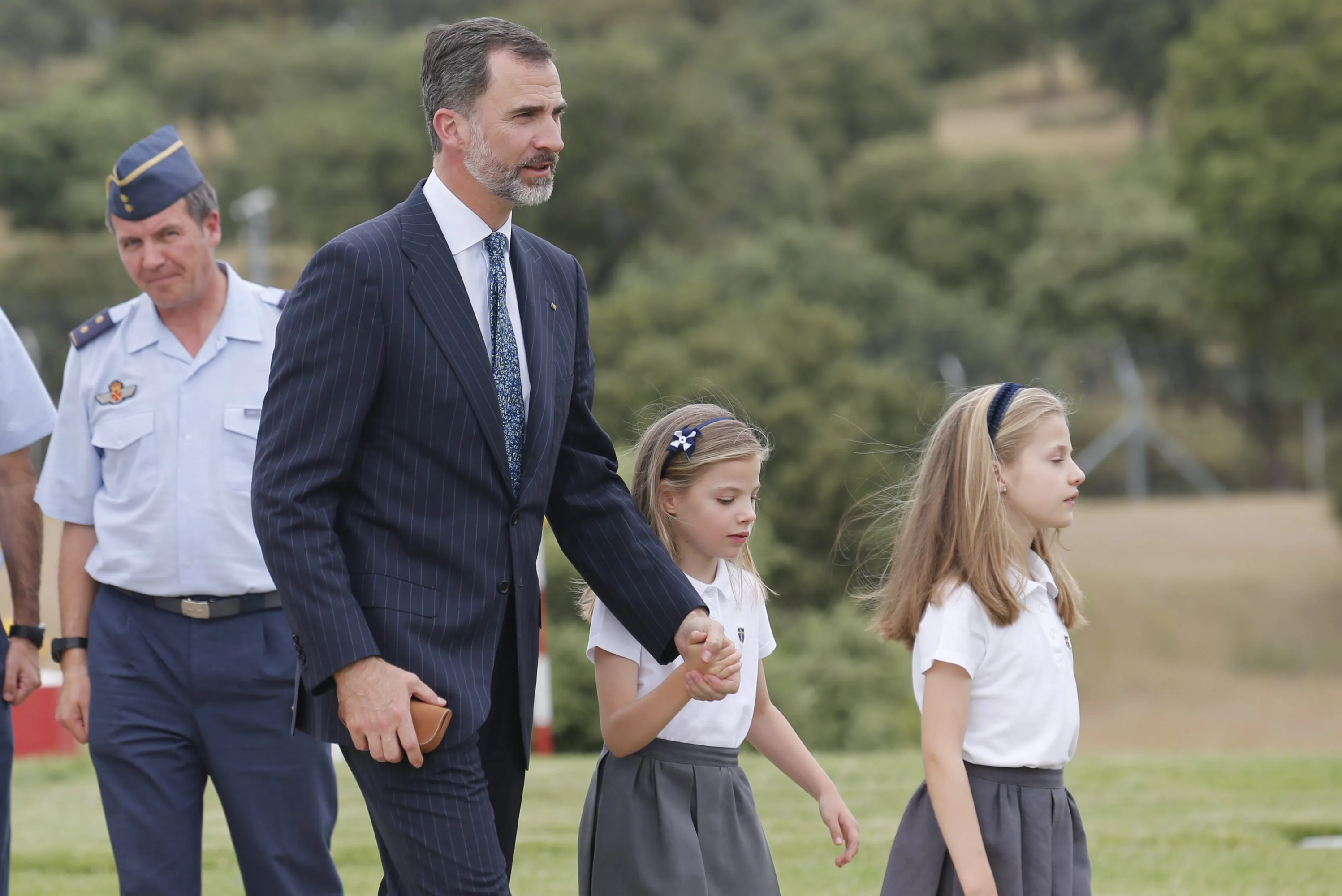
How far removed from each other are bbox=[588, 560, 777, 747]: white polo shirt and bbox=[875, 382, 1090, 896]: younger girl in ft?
0.95

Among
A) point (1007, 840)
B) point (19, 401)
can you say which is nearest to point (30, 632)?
point (19, 401)

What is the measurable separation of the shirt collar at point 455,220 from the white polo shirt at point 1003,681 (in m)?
1.20

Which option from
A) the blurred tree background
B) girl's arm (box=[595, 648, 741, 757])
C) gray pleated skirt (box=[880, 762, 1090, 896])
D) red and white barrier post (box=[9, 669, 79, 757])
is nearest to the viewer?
girl's arm (box=[595, 648, 741, 757])

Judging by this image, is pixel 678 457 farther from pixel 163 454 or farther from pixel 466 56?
pixel 163 454

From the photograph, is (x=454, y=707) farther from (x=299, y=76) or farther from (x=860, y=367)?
(x=299, y=76)

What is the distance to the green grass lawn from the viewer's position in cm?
622

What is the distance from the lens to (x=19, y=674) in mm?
4098

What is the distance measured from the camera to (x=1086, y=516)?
38.6 m

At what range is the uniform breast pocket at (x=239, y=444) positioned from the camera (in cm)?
416

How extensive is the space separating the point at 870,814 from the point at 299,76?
61587mm

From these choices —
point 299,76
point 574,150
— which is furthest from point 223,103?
point 574,150

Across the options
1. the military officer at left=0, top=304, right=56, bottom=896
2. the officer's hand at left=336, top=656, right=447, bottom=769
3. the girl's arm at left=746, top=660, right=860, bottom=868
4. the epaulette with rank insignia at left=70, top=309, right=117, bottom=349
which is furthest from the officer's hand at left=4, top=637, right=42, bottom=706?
the girl's arm at left=746, top=660, right=860, bottom=868

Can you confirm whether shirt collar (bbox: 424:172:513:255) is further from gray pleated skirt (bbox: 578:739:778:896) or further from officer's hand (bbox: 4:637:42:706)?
officer's hand (bbox: 4:637:42:706)

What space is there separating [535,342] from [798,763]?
1.16m
